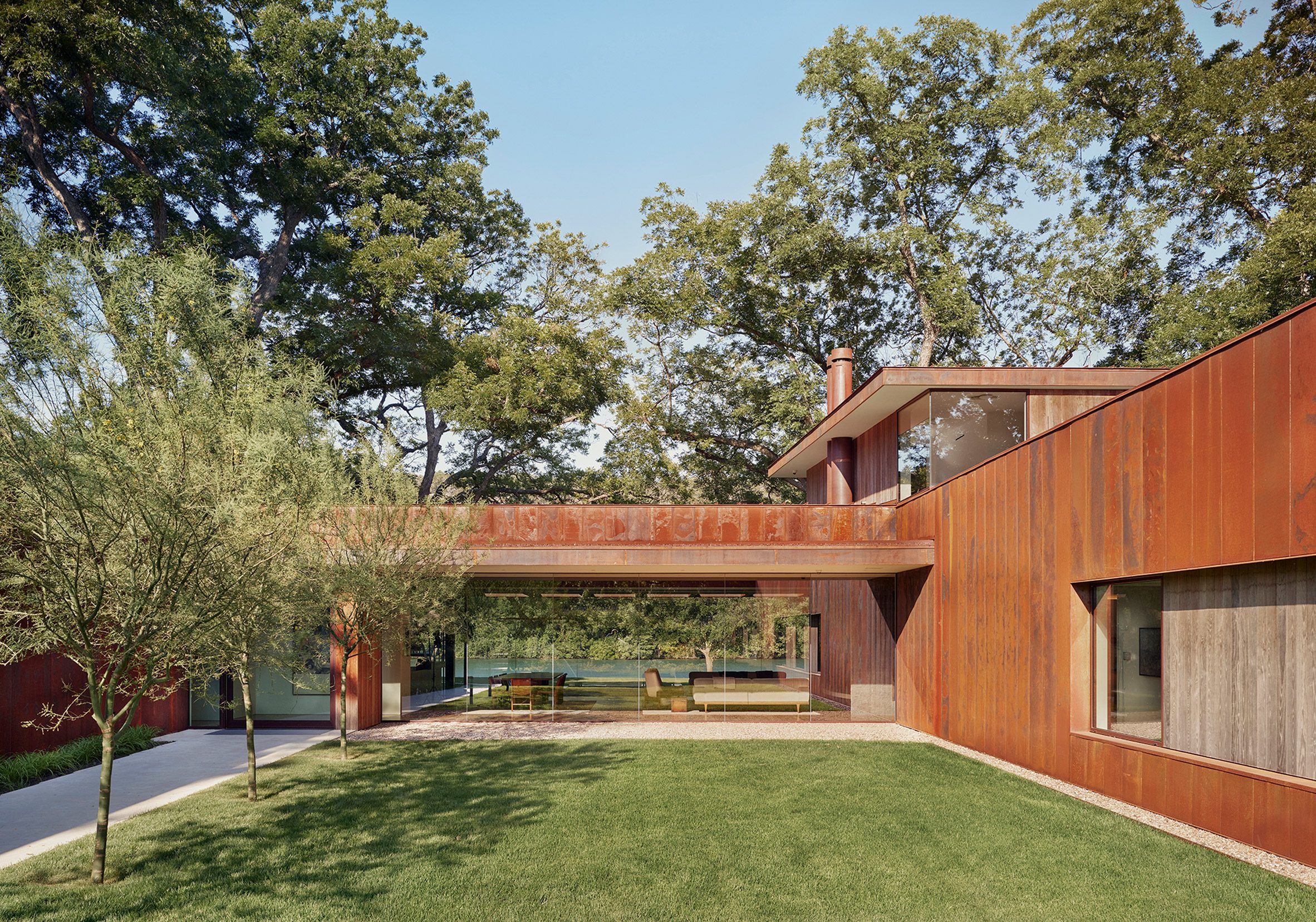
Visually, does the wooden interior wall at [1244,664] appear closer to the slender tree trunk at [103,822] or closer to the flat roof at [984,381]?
the flat roof at [984,381]

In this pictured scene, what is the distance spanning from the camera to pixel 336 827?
7.99m

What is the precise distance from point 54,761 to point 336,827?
5773 mm

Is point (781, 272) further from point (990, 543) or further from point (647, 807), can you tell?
point (647, 807)

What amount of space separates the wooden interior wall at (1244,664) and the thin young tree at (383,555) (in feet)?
31.0

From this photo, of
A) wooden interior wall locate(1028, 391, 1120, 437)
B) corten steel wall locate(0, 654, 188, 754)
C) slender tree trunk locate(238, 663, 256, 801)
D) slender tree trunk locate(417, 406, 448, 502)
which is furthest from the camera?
slender tree trunk locate(417, 406, 448, 502)

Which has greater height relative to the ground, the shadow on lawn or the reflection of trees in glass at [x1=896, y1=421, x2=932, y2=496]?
the reflection of trees in glass at [x1=896, y1=421, x2=932, y2=496]

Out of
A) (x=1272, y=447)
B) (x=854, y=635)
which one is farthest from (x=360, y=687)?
(x=1272, y=447)

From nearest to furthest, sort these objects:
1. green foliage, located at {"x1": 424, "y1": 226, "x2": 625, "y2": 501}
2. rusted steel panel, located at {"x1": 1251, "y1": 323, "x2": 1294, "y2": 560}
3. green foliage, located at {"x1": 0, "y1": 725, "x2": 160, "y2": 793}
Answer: rusted steel panel, located at {"x1": 1251, "y1": 323, "x2": 1294, "y2": 560}
green foliage, located at {"x1": 0, "y1": 725, "x2": 160, "y2": 793}
green foliage, located at {"x1": 424, "y1": 226, "x2": 625, "y2": 501}

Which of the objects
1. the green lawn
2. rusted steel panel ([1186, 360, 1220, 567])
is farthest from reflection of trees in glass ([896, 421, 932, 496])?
rusted steel panel ([1186, 360, 1220, 567])

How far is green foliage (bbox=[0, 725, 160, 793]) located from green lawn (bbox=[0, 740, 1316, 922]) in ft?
8.58

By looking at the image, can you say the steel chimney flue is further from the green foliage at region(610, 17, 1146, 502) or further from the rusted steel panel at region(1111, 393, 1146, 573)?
the rusted steel panel at region(1111, 393, 1146, 573)

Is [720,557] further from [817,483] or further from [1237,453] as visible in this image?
[1237,453]

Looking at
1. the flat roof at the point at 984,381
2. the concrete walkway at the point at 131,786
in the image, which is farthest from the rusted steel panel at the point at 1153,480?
the concrete walkway at the point at 131,786

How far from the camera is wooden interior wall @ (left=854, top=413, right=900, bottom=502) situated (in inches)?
622
